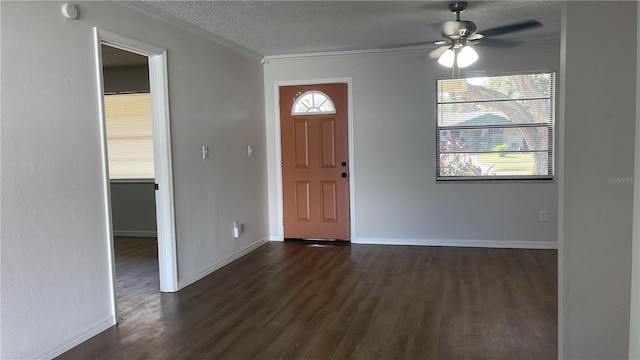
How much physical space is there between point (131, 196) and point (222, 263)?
2.61 m

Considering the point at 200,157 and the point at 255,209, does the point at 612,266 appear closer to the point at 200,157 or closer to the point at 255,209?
the point at 200,157

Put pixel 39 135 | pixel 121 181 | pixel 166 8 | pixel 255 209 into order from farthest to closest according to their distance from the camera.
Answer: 1. pixel 121 181
2. pixel 255 209
3. pixel 166 8
4. pixel 39 135

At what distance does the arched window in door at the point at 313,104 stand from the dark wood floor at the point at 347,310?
6.16 feet

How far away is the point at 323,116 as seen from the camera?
19.5 ft

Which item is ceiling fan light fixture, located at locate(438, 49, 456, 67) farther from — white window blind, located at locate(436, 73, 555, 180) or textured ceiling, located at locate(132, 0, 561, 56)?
white window blind, located at locate(436, 73, 555, 180)

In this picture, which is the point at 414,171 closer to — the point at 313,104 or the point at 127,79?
the point at 313,104

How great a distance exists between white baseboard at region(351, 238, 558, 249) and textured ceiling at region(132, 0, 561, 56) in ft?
7.63

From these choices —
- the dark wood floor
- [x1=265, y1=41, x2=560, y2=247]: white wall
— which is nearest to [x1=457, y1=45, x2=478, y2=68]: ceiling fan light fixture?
[x1=265, y1=41, x2=560, y2=247]: white wall

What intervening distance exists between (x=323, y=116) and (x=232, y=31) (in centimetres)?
172

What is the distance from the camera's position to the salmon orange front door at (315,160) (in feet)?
19.4

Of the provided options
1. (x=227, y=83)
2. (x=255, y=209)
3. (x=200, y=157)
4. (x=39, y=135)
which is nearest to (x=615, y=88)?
(x=39, y=135)

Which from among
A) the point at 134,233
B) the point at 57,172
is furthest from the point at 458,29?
the point at 134,233

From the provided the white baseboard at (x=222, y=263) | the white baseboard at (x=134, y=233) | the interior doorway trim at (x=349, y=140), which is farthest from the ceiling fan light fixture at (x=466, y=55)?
the white baseboard at (x=134, y=233)

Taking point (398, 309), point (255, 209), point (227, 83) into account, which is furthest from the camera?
point (255, 209)
